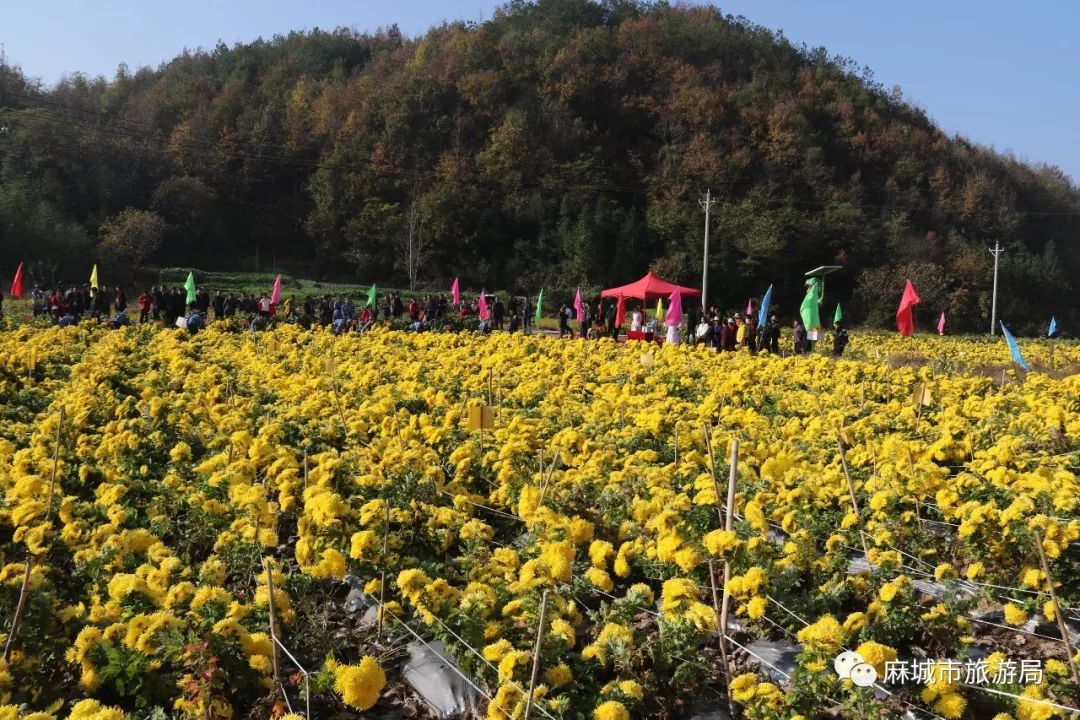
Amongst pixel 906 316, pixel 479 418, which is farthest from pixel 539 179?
pixel 479 418

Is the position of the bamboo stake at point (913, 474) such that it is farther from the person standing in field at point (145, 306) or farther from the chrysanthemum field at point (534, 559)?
the person standing in field at point (145, 306)

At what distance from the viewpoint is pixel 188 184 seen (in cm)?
4775

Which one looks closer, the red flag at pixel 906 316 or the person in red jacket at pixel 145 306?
the red flag at pixel 906 316

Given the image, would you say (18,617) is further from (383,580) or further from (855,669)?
(855,669)

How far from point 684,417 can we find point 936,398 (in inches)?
114

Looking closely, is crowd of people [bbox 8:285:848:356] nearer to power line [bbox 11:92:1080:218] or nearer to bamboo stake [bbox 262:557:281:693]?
bamboo stake [bbox 262:557:281:693]

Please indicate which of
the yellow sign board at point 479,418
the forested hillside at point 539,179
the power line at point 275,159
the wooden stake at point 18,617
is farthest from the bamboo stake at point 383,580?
the power line at point 275,159

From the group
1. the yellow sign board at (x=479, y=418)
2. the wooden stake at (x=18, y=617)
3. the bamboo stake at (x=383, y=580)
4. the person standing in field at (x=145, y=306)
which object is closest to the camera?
the wooden stake at (x=18, y=617)

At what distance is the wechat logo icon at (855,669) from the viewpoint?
2.80 meters

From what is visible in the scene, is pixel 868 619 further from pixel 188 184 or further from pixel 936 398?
pixel 188 184

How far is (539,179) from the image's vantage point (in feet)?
167

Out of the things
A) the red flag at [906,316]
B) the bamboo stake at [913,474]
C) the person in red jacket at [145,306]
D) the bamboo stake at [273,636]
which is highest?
the red flag at [906,316]

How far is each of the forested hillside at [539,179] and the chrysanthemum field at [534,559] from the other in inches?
1472

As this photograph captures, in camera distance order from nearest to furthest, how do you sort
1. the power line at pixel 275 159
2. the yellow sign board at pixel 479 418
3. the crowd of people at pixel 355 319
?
the yellow sign board at pixel 479 418
the crowd of people at pixel 355 319
the power line at pixel 275 159
